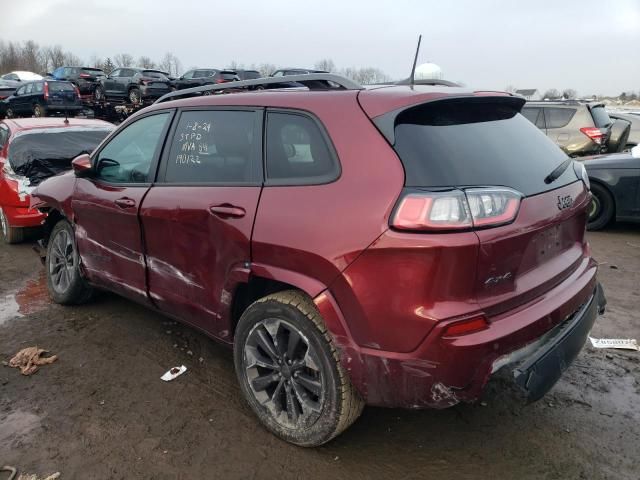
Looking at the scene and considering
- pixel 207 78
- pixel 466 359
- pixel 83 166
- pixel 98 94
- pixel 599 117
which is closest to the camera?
pixel 466 359

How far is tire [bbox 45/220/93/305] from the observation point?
439 cm

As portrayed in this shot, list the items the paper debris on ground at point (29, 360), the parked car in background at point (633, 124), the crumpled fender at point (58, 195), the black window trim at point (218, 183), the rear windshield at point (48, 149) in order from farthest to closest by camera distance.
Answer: the parked car in background at point (633, 124)
the rear windshield at point (48, 149)
the crumpled fender at point (58, 195)
the paper debris on ground at point (29, 360)
the black window trim at point (218, 183)

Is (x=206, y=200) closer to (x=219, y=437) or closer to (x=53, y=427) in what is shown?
(x=219, y=437)

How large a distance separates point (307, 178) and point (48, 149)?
5707 mm

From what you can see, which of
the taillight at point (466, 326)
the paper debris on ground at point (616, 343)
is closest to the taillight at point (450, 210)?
the taillight at point (466, 326)

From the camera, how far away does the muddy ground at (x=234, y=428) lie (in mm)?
2525

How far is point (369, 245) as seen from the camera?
2.15 metres

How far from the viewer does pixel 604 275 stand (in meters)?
5.25

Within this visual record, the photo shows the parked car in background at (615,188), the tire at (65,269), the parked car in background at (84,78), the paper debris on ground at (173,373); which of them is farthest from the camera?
the parked car in background at (84,78)

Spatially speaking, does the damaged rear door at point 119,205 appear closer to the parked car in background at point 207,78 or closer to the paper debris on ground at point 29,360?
the paper debris on ground at point 29,360

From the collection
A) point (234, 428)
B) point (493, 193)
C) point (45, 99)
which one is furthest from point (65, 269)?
point (45, 99)

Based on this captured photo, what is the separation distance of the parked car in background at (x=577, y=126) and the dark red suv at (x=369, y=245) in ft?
25.7

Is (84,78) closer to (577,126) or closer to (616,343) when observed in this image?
(577,126)

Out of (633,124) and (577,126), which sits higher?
(577,126)
